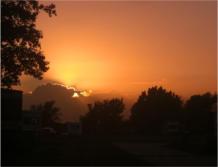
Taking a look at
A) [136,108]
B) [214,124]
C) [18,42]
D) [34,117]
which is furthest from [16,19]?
[136,108]

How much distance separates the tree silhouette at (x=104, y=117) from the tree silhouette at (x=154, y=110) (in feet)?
16.6

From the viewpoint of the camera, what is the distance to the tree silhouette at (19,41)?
32719 millimetres

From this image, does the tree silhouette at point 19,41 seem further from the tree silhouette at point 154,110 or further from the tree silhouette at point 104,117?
the tree silhouette at point 154,110

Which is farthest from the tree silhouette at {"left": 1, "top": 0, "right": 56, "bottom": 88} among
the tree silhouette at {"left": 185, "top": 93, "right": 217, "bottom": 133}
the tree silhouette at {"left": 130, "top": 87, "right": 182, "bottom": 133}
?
the tree silhouette at {"left": 130, "top": 87, "right": 182, "bottom": 133}

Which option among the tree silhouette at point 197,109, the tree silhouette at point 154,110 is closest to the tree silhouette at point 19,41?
the tree silhouette at point 197,109

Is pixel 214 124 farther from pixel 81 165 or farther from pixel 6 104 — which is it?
pixel 81 165

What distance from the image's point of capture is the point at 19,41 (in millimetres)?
34094

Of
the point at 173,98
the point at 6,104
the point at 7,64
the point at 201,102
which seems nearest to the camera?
the point at 7,64

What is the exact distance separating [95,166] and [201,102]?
119 meters

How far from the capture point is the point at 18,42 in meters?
34.2

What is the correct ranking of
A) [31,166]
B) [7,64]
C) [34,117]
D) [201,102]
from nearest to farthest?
1. [31,166]
2. [7,64]
3. [34,117]
4. [201,102]

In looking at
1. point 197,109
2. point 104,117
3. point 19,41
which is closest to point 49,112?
point 104,117

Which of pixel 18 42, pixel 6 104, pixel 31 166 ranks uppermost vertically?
pixel 18 42

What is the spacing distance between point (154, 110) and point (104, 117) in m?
14.9
